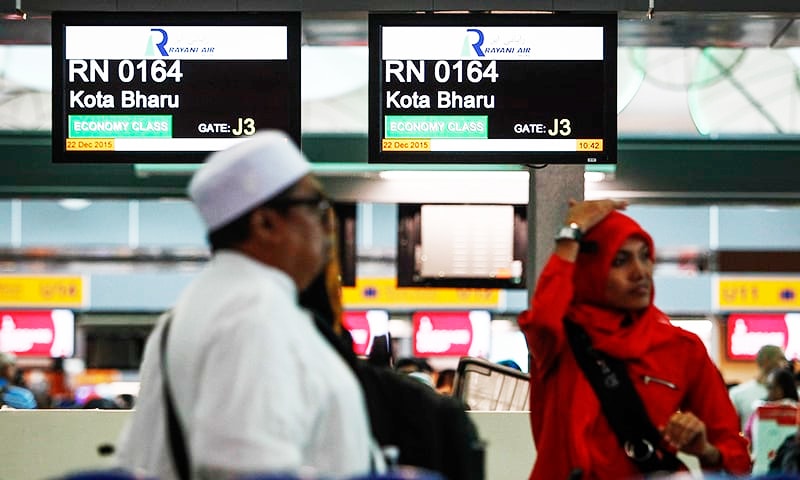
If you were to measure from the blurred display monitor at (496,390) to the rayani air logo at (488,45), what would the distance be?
1.49 metres

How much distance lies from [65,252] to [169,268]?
1387 mm

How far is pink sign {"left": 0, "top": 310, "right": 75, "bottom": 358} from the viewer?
18.0 m

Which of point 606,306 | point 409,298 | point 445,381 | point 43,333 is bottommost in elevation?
point 43,333

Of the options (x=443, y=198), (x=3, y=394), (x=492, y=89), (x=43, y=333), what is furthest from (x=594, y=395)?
(x=43, y=333)

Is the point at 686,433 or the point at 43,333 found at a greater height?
the point at 686,433

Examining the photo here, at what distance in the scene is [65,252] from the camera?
61.7 feet

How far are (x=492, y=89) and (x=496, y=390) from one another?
1.42m

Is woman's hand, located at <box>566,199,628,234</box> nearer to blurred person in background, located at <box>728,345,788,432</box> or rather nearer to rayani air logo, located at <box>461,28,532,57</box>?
rayani air logo, located at <box>461,28,532,57</box>

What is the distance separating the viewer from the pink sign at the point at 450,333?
1777 cm

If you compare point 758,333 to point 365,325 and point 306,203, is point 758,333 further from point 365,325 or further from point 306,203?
point 306,203

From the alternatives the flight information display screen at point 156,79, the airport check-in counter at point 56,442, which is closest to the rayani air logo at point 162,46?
the flight information display screen at point 156,79

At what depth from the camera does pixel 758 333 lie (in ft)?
58.3

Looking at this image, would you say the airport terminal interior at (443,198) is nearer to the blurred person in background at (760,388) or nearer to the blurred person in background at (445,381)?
the blurred person in background at (445,381)

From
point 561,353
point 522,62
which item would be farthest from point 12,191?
point 561,353
